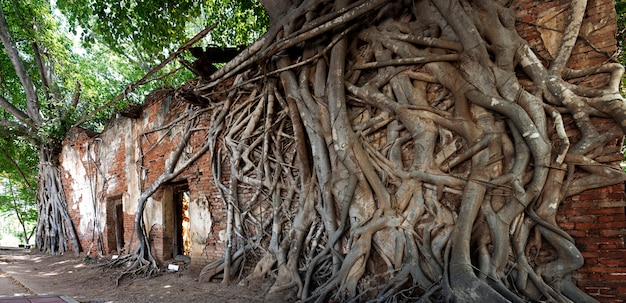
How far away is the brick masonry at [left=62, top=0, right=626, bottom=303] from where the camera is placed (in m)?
2.87

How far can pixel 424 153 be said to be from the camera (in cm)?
348

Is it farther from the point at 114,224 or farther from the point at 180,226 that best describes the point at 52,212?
the point at 180,226

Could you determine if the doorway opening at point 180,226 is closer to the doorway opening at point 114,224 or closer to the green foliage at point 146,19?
the doorway opening at point 114,224

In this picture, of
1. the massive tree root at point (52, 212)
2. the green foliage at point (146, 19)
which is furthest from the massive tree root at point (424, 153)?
the massive tree root at point (52, 212)

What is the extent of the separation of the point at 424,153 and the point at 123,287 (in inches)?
193

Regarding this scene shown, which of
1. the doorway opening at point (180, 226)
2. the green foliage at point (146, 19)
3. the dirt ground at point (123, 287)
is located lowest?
the dirt ground at point (123, 287)

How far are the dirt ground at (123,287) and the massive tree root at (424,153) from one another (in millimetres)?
339

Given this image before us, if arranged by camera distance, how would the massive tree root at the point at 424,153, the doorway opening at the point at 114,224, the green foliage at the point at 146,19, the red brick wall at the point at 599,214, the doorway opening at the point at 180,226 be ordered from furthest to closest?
the doorway opening at the point at 114,224
the doorway opening at the point at 180,226
the green foliage at the point at 146,19
the massive tree root at the point at 424,153
the red brick wall at the point at 599,214

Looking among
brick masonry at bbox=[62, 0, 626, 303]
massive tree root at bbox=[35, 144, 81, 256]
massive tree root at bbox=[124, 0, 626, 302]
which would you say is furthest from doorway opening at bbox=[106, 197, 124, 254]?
massive tree root at bbox=[124, 0, 626, 302]

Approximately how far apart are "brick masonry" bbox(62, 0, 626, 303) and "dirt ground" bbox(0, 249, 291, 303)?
2.03 feet

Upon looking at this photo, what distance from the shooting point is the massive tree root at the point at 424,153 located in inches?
117

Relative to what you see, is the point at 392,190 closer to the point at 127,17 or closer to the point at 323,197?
the point at 323,197

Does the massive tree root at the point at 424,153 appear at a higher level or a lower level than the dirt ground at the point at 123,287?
higher

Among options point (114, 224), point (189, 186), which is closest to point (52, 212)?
point (114, 224)
